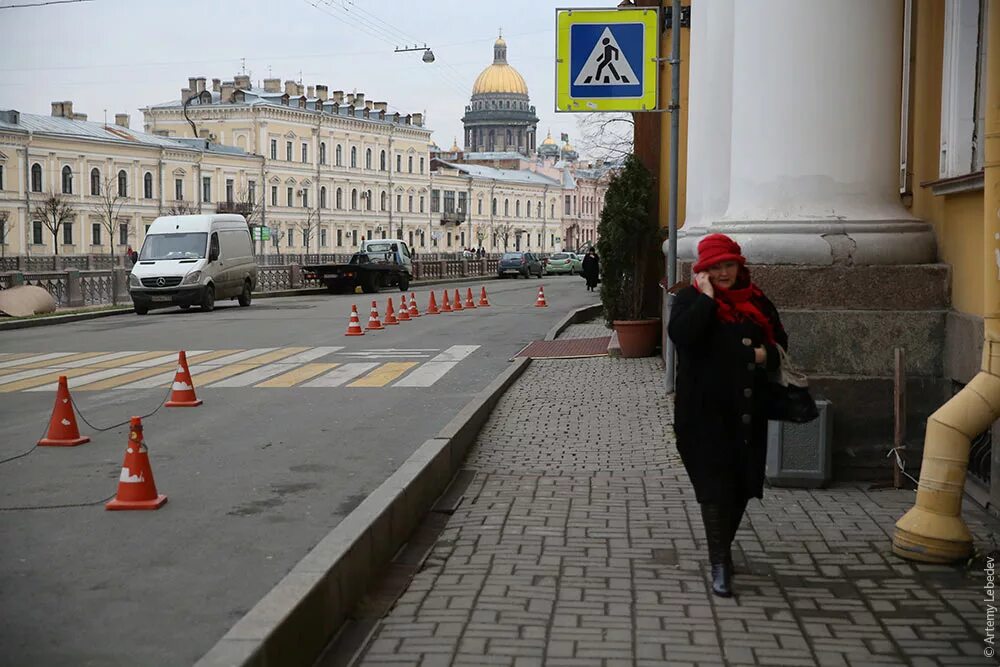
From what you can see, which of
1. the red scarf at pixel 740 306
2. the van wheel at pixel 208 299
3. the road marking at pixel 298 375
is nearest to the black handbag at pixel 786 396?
the red scarf at pixel 740 306

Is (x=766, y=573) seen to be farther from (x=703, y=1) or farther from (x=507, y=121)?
(x=507, y=121)

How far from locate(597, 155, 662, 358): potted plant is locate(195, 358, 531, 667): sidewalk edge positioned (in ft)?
→ 28.2

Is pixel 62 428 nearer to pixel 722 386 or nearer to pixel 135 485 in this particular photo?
pixel 135 485

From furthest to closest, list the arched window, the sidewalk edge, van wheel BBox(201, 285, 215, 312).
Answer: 1. the arched window
2. van wheel BBox(201, 285, 215, 312)
3. the sidewalk edge

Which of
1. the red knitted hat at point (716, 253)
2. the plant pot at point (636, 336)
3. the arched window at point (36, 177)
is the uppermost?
the arched window at point (36, 177)

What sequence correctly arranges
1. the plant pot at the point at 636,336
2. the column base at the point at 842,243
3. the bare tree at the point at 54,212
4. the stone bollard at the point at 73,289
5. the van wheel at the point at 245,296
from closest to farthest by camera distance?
the column base at the point at 842,243 < the plant pot at the point at 636,336 < the stone bollard at the point at 73,289 < the van wheel at the point at 245,296 < the bare tree at the point at 54,212

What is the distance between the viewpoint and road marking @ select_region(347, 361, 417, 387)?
1419 centimetres

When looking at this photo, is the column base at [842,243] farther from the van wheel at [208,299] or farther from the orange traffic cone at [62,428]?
the van wheel at [208,299]

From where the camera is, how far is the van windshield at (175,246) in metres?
30.9

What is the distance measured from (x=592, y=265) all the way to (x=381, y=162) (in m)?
79.2

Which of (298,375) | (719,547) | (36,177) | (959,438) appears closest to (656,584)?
(719,547)

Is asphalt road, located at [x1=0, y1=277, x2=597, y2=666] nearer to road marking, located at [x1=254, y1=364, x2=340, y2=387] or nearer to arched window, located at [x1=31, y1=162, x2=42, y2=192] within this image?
road marking, located at [x1=254, y1=364, x2=340, y2=387]

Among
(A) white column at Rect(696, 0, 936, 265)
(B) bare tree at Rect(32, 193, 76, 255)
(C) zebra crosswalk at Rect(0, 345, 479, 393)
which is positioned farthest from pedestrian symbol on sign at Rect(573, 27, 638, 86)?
(B) bare tree at Rect(32, 193, 76, 255)

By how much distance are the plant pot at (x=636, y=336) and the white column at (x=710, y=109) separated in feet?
8.82
